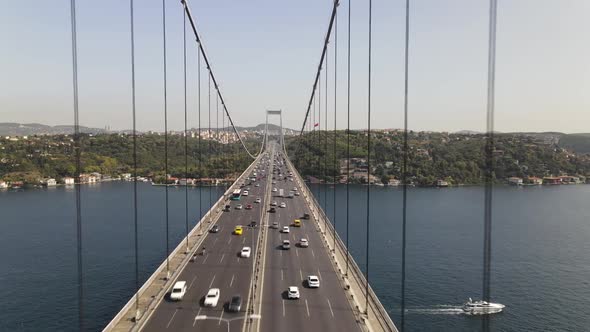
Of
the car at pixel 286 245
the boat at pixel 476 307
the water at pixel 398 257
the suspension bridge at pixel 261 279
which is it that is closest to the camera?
the suspension bridge at pixel 261 279

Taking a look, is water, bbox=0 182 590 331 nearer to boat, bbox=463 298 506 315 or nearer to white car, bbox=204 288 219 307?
boat, bbox=463 298 506 315

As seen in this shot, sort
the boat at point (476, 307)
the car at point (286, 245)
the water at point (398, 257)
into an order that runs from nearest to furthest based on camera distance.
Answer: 1. the boat at point (476, 307)
2. the water at point (398, 257)
3. the car at point (286, 245)

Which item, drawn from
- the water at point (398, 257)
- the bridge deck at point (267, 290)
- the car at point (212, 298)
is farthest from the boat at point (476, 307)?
the car at point (212, 298)

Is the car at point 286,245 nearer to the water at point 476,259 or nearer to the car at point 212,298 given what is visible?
the water at point 476,259

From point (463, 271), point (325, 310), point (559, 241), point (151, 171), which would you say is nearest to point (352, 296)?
point (325, 310)

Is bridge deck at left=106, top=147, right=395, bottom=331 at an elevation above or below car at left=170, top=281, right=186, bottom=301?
below

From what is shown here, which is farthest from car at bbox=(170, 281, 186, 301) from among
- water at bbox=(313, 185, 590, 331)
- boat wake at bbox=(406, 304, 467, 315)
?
boat wake at bbox=(406, 304, 467, 315)
